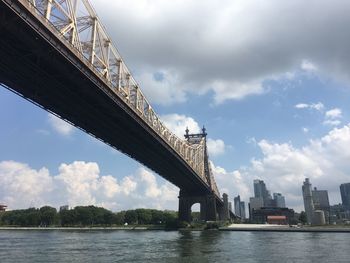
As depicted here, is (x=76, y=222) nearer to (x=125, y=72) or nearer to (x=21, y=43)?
(x=125, y=72)

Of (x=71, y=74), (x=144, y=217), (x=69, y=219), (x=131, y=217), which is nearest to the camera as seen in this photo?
(x=71, y=74)

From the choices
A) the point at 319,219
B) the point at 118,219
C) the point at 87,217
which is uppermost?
the point at 87,217

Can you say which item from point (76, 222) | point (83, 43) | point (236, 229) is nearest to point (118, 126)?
point (83, 43)

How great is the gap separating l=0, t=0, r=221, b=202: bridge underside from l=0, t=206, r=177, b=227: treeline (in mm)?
97026

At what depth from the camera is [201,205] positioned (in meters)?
118

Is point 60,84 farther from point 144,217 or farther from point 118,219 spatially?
point 118,219

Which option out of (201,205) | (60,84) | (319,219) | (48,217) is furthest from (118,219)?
(60,84)

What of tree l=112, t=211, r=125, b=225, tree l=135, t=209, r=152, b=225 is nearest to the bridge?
tree l=135, t=209, r=152, b=225

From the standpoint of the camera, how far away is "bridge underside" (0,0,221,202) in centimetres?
2591

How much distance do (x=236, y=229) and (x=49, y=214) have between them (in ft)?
334

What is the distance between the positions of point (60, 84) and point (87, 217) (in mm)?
135704

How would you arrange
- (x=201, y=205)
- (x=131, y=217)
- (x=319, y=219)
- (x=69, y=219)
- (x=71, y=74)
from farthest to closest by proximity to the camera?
1. (x=69, y=219)
2. (x=131, y=217)
3. (x=201, y=205)
4. (x=319, y=219)
5. (x=71, y=74)

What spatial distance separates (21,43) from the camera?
27500 mm

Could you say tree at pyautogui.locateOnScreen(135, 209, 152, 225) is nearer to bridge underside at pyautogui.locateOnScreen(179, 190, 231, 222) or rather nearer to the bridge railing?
bridge underside at pyautogui.locateOnScreen(179, 190, 231, 222)
